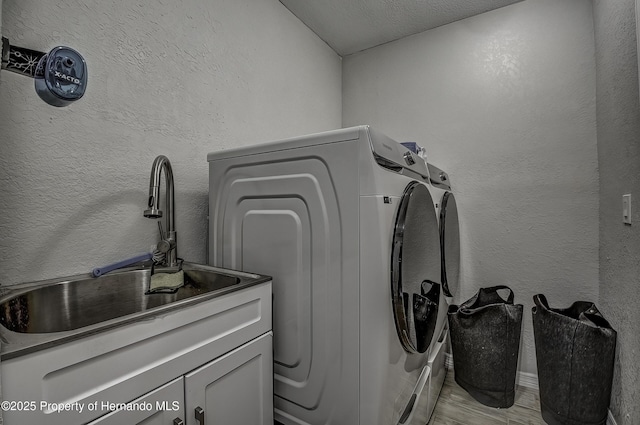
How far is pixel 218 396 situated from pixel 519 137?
2609 mm

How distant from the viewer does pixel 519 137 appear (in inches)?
91.0

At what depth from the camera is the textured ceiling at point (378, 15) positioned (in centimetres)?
236

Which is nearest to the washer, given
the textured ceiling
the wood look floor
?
the wood look floor

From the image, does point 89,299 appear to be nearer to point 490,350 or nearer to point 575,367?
point 490,350

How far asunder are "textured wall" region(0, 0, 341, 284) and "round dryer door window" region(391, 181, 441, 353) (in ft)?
3.94

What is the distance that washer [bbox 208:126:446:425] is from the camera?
117 cm

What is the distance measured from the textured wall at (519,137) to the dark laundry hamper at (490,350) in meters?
0.42

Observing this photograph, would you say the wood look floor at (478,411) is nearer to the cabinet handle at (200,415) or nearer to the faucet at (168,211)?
the cabinet handle at (200,415)

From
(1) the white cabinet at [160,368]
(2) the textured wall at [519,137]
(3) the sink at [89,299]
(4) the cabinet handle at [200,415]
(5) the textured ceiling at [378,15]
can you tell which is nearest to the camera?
(1) the white cabinet at [160,368]

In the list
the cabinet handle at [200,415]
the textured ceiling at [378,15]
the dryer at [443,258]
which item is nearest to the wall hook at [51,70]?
the cabinet handle at [200,415]

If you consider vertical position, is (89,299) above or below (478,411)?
above

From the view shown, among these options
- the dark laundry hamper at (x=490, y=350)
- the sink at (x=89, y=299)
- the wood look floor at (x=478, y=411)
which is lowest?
the wood look floor at (x=478, y=411)

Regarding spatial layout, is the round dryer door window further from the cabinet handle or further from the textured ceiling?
the textured ceiling

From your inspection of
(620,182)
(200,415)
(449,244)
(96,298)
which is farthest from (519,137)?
(96,298)
